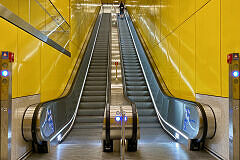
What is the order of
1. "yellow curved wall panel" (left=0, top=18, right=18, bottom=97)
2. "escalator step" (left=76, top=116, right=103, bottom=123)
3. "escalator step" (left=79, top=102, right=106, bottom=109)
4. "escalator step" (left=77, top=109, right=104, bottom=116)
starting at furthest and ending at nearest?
"escalator step" (left=79, top=102, right=106, bottom=109) → "escalator step" (left=77, top=109, right=104, bottom=116) → "escalator step" (left=76, top=116, right=103, bottom=123) → "yellow curved wall panel" (left=0, top=18, right=18, bottom=97)

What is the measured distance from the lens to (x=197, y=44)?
458cm

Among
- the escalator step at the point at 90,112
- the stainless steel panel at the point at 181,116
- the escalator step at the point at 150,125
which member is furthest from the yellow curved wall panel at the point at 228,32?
the escalator step at the point at 90,112

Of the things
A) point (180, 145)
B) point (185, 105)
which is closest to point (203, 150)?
point (180, 145)

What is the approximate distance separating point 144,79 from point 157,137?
3.63 metres

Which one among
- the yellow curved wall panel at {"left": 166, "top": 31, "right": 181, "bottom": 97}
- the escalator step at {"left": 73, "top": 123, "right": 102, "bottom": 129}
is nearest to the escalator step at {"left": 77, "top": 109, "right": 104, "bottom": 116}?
the escalator step at {"left": 73, "top": 123, "right": 102, "bottom": 129}

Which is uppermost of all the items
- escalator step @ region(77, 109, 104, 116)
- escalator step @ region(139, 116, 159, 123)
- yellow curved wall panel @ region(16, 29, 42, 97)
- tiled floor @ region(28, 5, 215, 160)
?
yellow curved wall panel @ region(16, 29, 42, 97)

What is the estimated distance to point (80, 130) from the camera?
6.17m

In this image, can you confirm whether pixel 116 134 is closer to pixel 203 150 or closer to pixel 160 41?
pixel 203 150

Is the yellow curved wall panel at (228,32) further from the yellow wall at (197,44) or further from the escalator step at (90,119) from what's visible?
the escalator step at (90,119)

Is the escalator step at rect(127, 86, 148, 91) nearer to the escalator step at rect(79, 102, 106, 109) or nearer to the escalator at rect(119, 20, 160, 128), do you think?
the escalator at rect(119, 20, 160, 128)

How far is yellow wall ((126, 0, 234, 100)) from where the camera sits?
139 inches

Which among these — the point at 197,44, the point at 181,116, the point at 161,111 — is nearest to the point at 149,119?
the point at 161,111

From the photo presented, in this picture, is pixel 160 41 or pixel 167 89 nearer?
pixel 167 89

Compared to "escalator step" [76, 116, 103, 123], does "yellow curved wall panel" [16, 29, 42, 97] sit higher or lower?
higher
